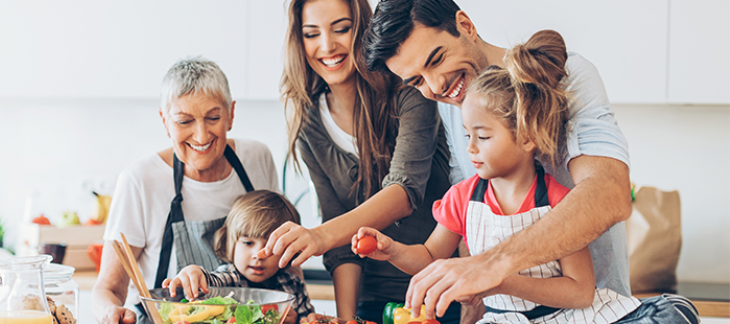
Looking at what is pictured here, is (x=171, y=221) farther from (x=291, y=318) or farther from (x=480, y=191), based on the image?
(x=480, y=191)

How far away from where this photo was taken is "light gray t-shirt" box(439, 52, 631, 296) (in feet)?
3.28

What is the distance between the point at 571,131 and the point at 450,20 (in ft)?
1.12

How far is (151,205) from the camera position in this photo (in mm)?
1392

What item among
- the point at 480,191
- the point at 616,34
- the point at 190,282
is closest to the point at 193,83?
the point at 190,282

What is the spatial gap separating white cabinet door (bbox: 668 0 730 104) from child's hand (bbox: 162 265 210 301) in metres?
1.96

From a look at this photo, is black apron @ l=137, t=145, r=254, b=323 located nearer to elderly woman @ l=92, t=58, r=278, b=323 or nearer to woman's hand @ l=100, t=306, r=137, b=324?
elderly woman @ l=92, t=58, r=278, b=323

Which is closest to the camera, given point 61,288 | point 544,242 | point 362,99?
point 544,242

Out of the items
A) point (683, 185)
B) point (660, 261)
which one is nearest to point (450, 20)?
point (660, 261)

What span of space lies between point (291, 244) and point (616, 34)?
1733 millimetres

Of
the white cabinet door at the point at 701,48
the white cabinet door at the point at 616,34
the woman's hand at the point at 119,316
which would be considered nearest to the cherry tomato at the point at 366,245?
the woman's hand at the point at 119,316

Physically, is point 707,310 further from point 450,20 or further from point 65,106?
point 65,106

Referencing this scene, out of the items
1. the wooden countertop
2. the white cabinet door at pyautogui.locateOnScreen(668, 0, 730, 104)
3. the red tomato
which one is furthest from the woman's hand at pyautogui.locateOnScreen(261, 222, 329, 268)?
the white cabinet door at pyautogui.locateOnScreen(668, 0, 730, 104)

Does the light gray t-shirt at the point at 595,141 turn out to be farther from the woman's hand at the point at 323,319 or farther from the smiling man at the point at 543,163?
the woman's hand at the point at 323,319

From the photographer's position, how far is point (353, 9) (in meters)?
1.37
